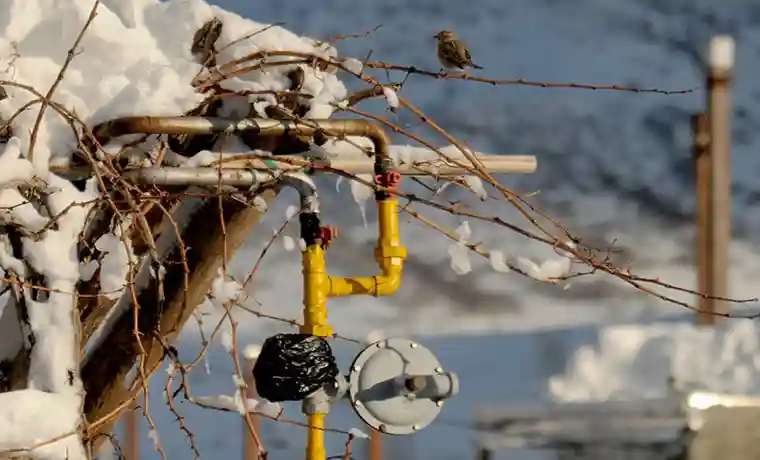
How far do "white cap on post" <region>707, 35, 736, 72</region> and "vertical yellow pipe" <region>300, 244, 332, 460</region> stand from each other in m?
5.59

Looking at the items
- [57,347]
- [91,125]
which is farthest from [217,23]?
[57,347]

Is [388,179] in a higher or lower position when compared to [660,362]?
lower

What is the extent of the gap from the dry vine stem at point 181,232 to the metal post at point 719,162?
4805 millimetres

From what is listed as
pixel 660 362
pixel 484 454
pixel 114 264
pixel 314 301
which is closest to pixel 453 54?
pixel 314 301

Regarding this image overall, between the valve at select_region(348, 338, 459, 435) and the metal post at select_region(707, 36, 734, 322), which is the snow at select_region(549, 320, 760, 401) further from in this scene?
the valve at select_region(348, 338, 459, 435)

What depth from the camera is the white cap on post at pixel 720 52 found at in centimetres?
779

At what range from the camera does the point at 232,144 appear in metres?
2.86

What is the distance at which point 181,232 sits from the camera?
9.97ft

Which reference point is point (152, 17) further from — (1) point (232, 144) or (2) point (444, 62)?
(2) point (444, 62)

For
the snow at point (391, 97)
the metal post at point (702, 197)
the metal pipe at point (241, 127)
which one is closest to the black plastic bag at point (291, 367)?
the metal pipe at point (241, 127)

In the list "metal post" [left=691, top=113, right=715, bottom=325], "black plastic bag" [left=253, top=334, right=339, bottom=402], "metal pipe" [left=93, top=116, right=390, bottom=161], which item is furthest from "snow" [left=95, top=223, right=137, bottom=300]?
"metal post" [left=691, top=113, right=715, bottom=325]

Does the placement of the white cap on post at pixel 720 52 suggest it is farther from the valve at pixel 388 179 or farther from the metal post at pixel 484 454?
the valve at pixel 388 179

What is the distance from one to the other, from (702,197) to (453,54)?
5.70m

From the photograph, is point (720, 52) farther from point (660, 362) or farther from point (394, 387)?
point (394, 387)
